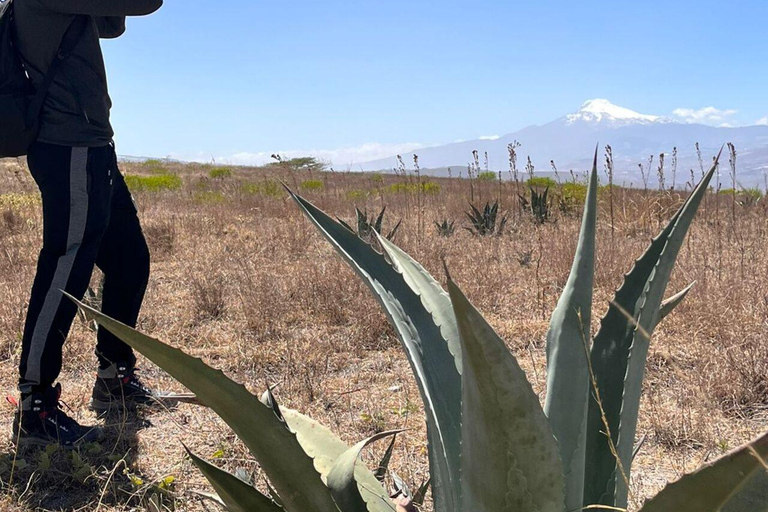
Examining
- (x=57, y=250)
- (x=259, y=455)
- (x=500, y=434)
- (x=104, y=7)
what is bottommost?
(x=259, y=455)

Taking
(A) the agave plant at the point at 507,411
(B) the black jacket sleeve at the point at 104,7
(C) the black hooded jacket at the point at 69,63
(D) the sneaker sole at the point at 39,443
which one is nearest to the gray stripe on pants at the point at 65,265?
(C) the black hooded jacket at the point at 69,63

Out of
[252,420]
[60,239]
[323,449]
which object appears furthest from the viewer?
[60,239]

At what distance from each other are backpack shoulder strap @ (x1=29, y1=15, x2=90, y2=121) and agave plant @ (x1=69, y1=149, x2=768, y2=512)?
1.65m

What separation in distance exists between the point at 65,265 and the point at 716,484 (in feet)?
7.02

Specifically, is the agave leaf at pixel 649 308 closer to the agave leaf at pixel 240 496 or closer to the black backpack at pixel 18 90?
the agave leaf at pixel 240 496

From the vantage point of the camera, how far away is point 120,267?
252 centimetres

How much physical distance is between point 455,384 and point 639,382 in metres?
0.27

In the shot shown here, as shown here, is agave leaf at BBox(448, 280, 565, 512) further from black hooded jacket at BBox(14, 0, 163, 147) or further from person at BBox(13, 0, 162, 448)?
black hooded jacket at BBox(14, 0, 163, 147)

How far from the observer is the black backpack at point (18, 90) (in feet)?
6.76

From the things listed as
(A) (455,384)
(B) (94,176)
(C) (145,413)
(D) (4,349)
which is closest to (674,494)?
(A) (455,384)

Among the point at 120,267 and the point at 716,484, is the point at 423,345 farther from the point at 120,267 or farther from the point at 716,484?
the point at 120,267

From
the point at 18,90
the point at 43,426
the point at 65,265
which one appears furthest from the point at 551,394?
the point at 18,90

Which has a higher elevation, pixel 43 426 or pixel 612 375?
pixel 612 375

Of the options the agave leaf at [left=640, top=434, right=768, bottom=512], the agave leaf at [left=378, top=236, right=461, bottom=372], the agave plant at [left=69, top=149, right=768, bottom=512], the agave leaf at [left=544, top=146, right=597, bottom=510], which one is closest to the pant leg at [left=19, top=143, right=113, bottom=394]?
the agave plant at [left=69, top=149, right=768, bottom=512]
